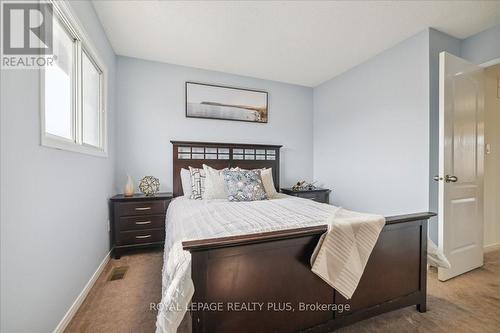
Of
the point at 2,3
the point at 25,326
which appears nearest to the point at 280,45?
the point at 2,3

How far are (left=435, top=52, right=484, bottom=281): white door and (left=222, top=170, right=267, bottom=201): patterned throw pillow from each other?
1826 millimetres

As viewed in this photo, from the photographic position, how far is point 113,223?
2592 millimetres

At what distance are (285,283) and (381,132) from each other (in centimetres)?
248

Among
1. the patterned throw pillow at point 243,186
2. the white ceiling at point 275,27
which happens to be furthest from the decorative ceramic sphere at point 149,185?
the white ceiling at point 275,27

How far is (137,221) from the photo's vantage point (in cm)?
266

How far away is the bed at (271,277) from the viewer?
1025 mm

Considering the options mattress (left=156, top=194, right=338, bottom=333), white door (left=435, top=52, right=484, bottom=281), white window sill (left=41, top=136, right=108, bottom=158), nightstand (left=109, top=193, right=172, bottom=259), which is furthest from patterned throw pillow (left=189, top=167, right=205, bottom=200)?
white door (left=435, top=52, right=484, bottom=281)

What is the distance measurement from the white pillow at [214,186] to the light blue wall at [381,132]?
6.54 ft

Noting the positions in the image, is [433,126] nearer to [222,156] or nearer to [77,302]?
[222,156]

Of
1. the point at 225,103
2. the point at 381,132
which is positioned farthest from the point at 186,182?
the point at 381,132

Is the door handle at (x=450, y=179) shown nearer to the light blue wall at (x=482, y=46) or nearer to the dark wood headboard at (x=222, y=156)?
the light blue wall at (x=482, y=46)

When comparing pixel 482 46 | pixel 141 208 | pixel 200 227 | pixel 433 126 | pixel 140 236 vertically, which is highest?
pixel 482 46

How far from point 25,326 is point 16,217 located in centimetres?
54

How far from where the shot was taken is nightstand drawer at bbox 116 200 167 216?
8.50 ft
